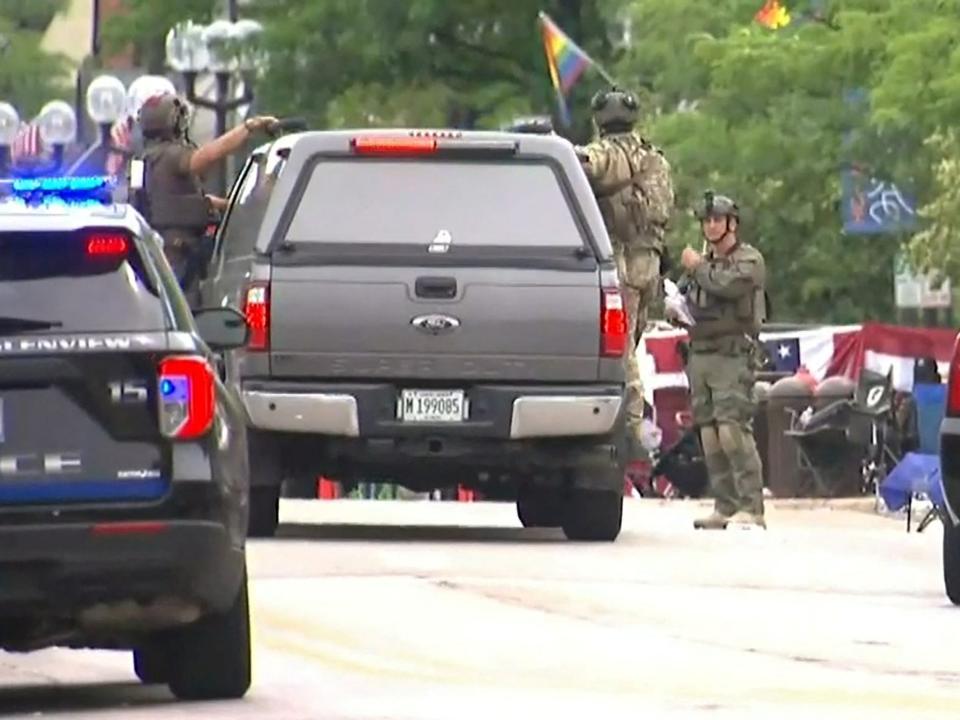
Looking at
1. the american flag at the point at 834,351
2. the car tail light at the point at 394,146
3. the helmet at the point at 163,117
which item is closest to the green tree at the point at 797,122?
the american flag at the point at 834,351

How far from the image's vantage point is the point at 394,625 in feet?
44.4

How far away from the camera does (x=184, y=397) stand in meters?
10.7

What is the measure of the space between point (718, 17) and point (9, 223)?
104 feet

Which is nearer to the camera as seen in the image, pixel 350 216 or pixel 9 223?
pixel 9 223

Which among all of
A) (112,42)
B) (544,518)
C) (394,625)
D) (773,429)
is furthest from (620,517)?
(112,42)

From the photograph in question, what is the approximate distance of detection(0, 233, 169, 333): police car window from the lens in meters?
10.6

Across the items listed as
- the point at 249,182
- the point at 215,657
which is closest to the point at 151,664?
the point at 215,657

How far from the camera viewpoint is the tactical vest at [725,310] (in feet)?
63.3

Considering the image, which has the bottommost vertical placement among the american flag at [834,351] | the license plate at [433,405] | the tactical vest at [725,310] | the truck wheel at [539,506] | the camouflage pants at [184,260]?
the american flag at [834,351]

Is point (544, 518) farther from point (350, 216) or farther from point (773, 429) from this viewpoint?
point (773, 429)

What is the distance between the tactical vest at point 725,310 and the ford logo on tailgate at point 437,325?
2.40 m

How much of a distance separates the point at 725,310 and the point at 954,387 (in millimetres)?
5199

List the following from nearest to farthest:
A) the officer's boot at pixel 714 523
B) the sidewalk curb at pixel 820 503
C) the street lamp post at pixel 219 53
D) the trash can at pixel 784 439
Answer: the officer's boot at pixel 714 523, the sidewalk curb at pixel 820 503, the trash can at pixel 784 439, the street lamp post at pixel 219 53

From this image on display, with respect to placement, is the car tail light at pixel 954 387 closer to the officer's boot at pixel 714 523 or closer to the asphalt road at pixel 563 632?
the asphalt road at pixel 563 632
